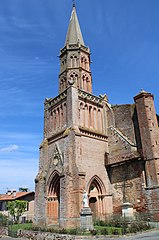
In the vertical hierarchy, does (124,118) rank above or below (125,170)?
above

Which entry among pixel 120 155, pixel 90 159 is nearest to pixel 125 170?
pixel 120 155

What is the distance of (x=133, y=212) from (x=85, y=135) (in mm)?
8388

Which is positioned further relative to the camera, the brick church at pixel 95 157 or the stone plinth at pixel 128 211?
the brick church at pixel 95 157

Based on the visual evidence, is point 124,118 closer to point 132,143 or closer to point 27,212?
point 132,143

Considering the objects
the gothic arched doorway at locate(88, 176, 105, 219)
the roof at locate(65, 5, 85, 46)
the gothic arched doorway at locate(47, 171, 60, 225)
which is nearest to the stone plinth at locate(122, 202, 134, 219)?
the gothic arched doorway at locate(88, 176, 105, 219)

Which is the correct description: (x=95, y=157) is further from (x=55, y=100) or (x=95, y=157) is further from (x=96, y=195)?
(x=55, y=100)

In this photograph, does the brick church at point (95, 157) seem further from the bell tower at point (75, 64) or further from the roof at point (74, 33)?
the roof at point (74, 33)

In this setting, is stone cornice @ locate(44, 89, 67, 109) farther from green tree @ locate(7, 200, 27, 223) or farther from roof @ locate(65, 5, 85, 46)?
green tree @ locate(7, 200, 27, 223)

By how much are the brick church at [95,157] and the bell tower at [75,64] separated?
32cm

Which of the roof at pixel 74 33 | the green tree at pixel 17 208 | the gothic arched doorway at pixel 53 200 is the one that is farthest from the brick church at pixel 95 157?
the green tree at pixel 17 208

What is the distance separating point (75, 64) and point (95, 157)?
42.1ft

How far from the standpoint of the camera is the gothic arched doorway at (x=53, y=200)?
70.5 feet

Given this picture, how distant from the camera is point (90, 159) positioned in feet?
71.2

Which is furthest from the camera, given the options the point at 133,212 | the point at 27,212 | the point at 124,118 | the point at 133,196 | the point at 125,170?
the point at 27,212
